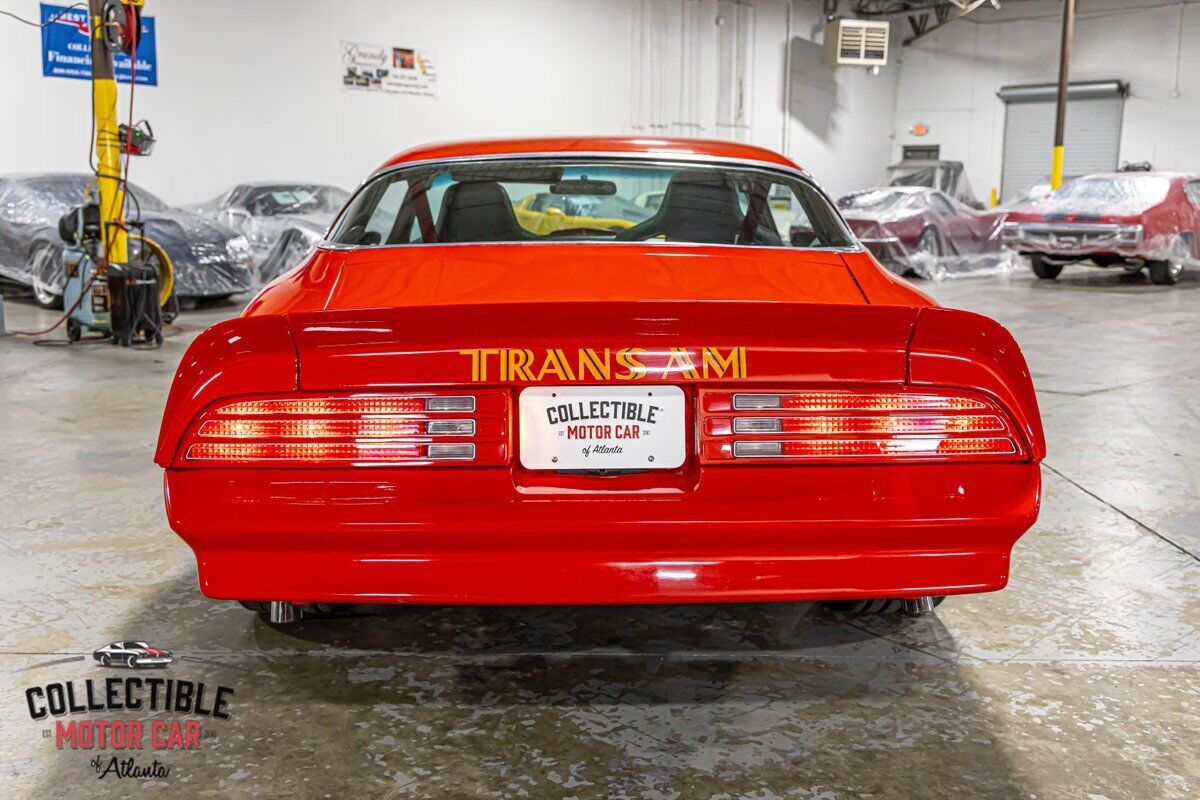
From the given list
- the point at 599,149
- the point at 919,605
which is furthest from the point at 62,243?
the point at 919,605

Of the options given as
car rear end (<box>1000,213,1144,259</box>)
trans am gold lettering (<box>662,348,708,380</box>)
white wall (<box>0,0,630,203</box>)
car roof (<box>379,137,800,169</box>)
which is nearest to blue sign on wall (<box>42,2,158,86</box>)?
white wall (<box>0,0,630,203</box>)

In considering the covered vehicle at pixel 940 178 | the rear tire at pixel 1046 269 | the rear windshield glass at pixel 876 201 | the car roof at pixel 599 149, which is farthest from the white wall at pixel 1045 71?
the car roof at pixel 599 149

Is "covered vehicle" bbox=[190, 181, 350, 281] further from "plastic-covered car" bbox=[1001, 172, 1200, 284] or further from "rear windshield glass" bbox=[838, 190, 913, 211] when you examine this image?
"plastic-covered car" bbox=[1001, 172, 1200, 284]

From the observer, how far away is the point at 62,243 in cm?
866

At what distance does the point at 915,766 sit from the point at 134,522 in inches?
99.3

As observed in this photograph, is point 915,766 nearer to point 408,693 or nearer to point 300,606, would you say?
point 408,693

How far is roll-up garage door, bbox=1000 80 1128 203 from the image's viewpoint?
2016 centimetres

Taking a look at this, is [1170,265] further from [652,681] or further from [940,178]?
[652,681]

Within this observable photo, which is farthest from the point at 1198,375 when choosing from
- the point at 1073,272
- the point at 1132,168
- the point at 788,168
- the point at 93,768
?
the point at 1132,168

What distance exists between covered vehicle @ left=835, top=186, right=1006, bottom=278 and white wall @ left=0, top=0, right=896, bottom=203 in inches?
194

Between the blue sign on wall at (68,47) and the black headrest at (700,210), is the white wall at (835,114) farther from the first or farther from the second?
the black headrest at (700,210)

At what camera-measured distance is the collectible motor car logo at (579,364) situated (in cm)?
183

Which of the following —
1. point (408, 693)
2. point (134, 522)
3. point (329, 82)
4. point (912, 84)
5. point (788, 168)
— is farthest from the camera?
point (912, 84)

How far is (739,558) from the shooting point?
1.90m
